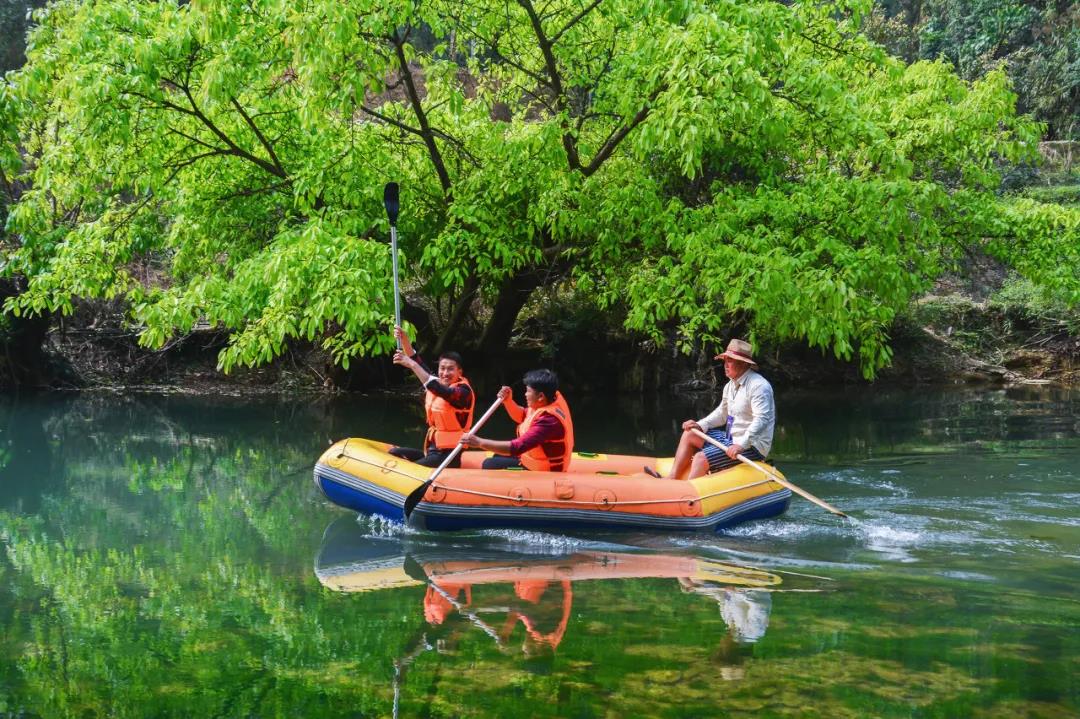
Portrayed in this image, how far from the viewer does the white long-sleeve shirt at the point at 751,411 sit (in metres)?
7.94

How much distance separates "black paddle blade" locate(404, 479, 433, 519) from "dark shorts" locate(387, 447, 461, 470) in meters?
0.48

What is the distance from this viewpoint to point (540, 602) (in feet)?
19.0

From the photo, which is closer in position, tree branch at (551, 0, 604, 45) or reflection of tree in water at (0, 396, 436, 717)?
reflection of tree in water at (0, 396, 436, 717)

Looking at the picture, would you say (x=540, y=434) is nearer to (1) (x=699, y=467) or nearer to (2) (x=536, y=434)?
(2) (x=536, y=434)

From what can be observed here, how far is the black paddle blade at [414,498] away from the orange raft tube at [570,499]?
0.03 meters

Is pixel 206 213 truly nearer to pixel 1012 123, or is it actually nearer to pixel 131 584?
pixel 131 584

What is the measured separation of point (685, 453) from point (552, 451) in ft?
3.74

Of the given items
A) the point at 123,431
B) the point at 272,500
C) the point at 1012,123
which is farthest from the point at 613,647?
the point at 123,431

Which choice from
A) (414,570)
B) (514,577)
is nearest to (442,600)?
(514,577)

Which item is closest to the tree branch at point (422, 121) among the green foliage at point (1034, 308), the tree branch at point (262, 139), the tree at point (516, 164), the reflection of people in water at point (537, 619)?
the tree at point (516, 164)

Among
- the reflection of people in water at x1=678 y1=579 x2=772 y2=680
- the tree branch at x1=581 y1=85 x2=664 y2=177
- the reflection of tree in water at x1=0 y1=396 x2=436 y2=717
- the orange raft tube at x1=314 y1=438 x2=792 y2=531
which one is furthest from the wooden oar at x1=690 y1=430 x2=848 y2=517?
the tree branch at x1=581 y1=85 x2=664 y2=177

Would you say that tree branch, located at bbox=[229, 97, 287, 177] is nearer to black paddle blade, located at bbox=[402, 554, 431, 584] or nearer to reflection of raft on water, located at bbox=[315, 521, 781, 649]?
reflection of raft on water, located at bbox=[315, 521, 781, 649]

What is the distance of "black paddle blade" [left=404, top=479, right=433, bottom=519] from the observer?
7.63m

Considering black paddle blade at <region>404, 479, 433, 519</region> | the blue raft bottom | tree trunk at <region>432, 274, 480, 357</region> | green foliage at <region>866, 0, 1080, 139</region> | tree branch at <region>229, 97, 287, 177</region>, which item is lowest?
the blue raft bottom
